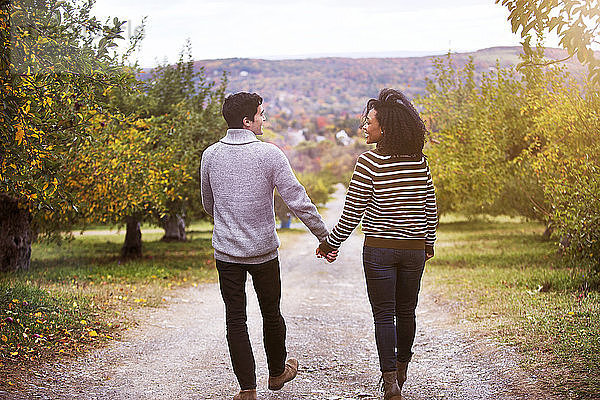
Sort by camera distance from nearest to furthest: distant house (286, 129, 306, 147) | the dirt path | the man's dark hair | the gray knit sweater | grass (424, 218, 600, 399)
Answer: the gray knit sweater, the man's dark hair, the dirt path, grass (424, 218, 600, 399), distant house (286, 129, 306, 147)

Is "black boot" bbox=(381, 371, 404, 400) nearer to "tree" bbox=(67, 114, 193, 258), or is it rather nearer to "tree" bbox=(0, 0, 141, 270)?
"tree" bbox=(0, 0, 141, 270)

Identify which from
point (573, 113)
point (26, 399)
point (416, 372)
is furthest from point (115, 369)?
point (573, 113)

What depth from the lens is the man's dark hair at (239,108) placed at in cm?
515

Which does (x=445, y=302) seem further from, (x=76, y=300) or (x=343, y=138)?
(x=343, y=138)

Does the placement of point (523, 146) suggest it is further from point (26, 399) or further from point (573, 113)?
point (26, 399)

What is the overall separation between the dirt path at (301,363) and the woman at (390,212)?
0.87m

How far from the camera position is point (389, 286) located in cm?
511

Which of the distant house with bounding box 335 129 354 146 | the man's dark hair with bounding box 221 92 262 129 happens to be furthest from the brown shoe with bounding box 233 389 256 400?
the distant house with bounding box 335 129 354 146

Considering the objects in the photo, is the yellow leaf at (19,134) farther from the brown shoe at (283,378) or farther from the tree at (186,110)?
the tree at (186,110)

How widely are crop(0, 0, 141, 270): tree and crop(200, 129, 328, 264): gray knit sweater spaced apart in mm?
2530

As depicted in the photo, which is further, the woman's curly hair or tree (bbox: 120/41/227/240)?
tree (bbox: 120/41/227/240)

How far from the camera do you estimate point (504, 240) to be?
25703 millimetres

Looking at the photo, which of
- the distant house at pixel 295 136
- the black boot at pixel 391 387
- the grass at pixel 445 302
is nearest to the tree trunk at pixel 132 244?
the grass at pixel 445 302

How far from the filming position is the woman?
5.05 meters
